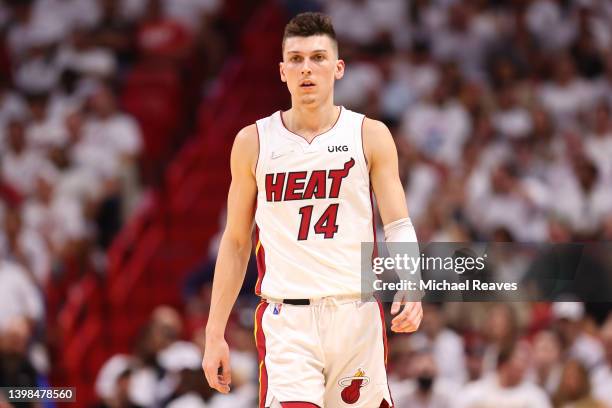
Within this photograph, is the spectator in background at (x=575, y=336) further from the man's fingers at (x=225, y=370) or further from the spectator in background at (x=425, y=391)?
the man's fingers at (x=225, y=370)

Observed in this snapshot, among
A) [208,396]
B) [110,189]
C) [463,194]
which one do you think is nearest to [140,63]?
[110,189]

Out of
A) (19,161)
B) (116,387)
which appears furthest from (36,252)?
(116,387)

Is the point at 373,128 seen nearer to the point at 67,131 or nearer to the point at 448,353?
the point at 448,353

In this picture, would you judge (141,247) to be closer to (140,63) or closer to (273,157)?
(140,63)

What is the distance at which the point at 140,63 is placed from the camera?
55.1ft

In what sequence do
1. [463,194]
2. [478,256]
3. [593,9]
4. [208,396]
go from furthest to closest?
[593,9], [463,194], [208,396], [478,256]

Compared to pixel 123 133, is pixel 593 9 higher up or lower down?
higher up

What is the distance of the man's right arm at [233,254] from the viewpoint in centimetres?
621

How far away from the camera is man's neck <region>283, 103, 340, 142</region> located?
20.6ft

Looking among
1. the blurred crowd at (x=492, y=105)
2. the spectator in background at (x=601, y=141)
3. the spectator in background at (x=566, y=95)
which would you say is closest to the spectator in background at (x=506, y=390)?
the blurred crowd at (x=492, y=105)

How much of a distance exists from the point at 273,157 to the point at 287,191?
22 cm

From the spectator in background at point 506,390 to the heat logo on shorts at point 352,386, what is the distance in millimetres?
4343

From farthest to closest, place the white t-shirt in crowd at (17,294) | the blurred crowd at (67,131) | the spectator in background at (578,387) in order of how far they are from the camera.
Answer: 1. the blurred crowd at (67,131)
2. the white t-shirt in crowd at (17,294)
3. the spectator in background at (578,387)

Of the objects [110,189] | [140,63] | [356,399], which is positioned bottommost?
[356,399]
